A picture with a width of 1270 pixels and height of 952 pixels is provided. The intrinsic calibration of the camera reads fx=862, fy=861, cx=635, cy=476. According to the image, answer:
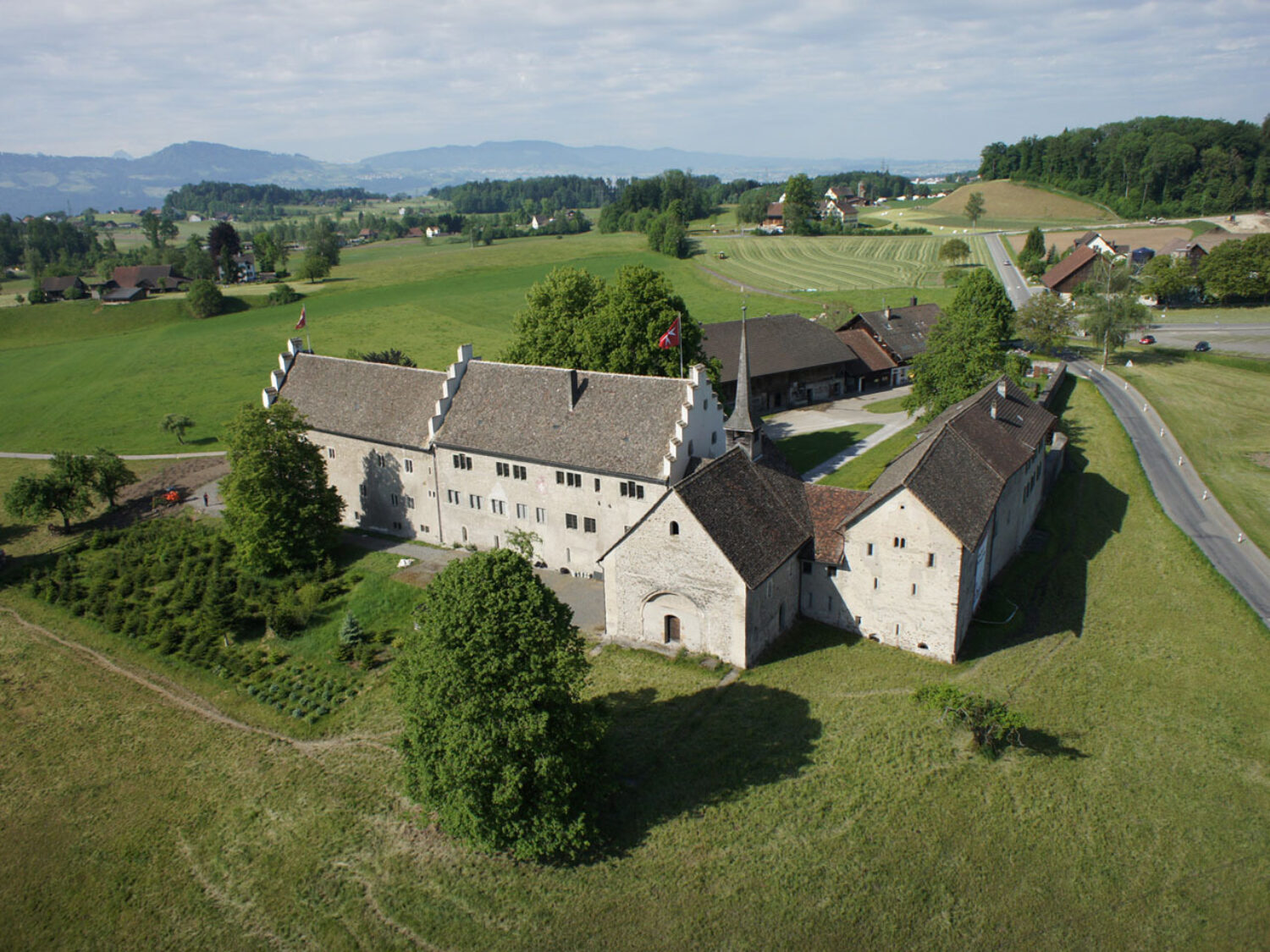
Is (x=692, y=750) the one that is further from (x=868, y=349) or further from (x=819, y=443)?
(x=868, y=349)

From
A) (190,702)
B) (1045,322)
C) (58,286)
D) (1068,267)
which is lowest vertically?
(190,702)

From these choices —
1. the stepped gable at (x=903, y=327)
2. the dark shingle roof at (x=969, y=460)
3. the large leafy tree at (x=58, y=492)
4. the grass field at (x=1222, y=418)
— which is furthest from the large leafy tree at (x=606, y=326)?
the grass field at (x=1222, y=418)

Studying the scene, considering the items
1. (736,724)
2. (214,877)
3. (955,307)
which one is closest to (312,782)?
(214,877)

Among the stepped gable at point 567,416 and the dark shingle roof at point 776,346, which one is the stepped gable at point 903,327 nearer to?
the dark shingle roof at point 776,346

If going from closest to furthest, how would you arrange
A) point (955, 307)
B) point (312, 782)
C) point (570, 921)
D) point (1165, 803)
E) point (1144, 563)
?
point (570, 921) → point (1165, 803) → point (312, 782) → point (1144, 563) → point (955, 307)

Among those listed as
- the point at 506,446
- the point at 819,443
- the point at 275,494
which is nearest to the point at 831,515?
the point at 506,446

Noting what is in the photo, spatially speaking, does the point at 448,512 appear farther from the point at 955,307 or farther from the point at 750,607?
the point at 955,307

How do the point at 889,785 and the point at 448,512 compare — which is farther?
the point at 448,512
